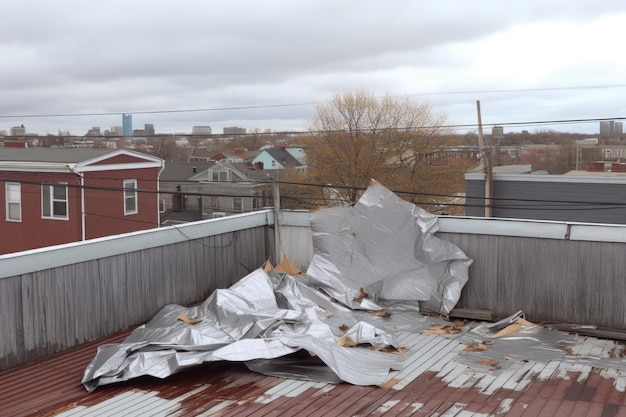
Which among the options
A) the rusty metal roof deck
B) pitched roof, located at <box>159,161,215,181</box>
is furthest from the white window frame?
the rusty metal roof deck

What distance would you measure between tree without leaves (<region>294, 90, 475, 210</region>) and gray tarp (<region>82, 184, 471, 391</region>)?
20.2 metres

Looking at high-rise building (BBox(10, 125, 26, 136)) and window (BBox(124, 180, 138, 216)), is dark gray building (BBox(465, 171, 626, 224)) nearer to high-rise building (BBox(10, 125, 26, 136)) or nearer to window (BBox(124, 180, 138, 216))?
window (BBox(124, 180, 138, 216))

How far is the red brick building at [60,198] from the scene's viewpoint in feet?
64.2

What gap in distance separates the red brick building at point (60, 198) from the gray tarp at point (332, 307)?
1170 centimetres

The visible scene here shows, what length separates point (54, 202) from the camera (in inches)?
776

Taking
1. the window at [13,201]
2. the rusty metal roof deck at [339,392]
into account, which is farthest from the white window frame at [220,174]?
the rusty metal roof deck at [339,392]

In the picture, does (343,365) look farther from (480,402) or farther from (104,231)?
(104,231)

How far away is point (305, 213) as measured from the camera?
10.7m

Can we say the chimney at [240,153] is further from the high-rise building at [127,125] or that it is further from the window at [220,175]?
the high-rise building at [127,125]

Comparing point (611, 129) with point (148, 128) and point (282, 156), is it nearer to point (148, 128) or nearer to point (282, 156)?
point (148, 128)

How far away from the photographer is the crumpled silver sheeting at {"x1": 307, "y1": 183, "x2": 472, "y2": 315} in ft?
31.0

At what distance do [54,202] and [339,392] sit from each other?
1592 centimetres

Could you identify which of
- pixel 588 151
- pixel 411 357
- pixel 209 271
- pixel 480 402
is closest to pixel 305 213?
pixel 209 271

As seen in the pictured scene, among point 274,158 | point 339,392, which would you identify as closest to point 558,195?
point 339,392
